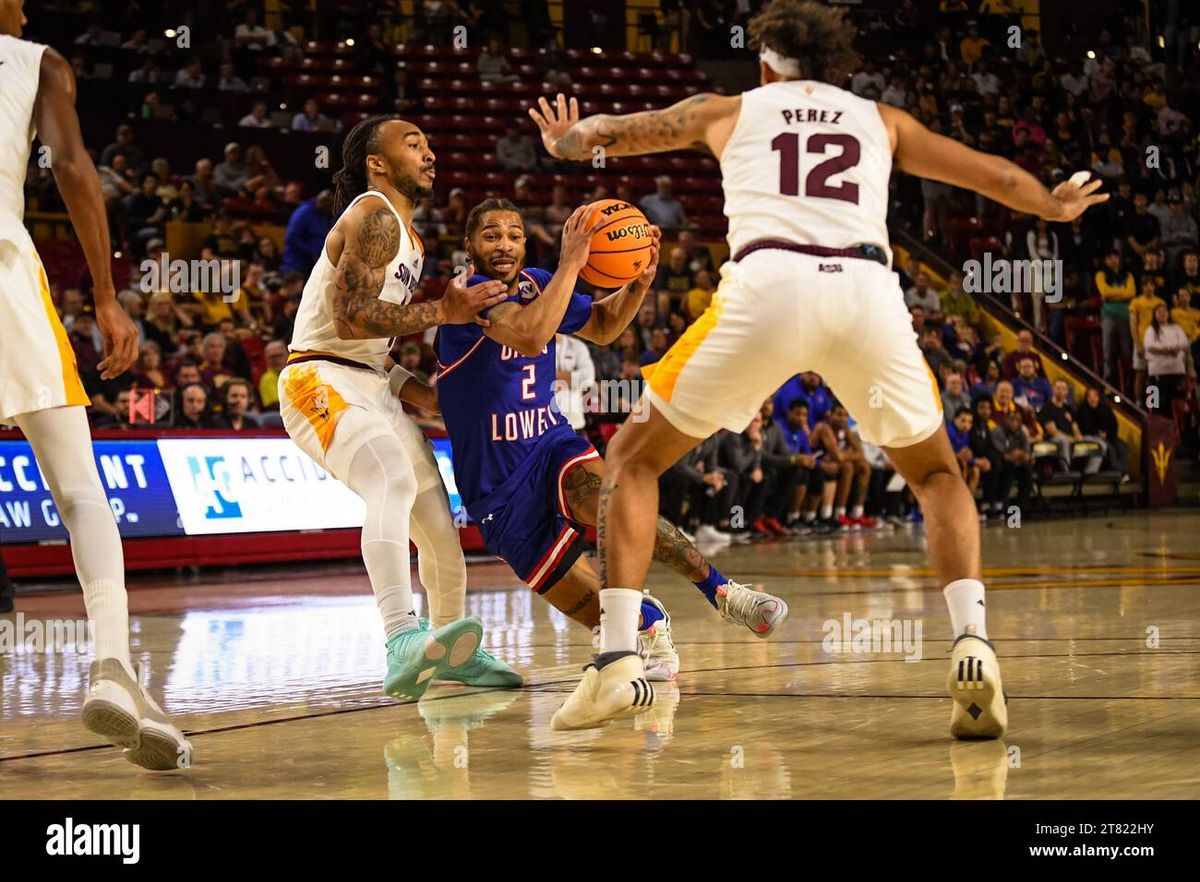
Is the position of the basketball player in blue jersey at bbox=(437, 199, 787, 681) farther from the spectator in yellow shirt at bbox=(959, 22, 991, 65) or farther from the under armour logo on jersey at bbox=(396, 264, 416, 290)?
the spectator in yellow shirt at bbox=(959, 22, 991, 65)

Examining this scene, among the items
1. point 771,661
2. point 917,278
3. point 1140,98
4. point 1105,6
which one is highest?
point 1105,6

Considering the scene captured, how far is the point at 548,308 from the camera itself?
4965mm

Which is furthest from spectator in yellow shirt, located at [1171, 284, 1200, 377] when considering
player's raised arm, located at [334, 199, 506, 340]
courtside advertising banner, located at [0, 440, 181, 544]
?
player's raised arm, located at [334, 199, 506, 340]

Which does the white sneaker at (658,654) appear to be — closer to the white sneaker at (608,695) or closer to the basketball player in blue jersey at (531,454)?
the basketball player in blue jersey at (531,454)

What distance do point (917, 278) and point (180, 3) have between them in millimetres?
10537

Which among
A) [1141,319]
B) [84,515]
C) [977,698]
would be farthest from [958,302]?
[84,515]

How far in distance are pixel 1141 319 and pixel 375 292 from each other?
1548cm

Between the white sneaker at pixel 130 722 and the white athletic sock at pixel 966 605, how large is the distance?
2.04 metres

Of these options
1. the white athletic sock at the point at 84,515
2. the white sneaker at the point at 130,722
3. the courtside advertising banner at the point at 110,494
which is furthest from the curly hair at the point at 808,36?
the courtside advertising banner at the point at 110,494

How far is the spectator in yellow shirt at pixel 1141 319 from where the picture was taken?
18.7 meters

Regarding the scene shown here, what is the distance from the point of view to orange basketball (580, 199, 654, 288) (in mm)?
5410

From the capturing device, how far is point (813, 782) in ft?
11.4
